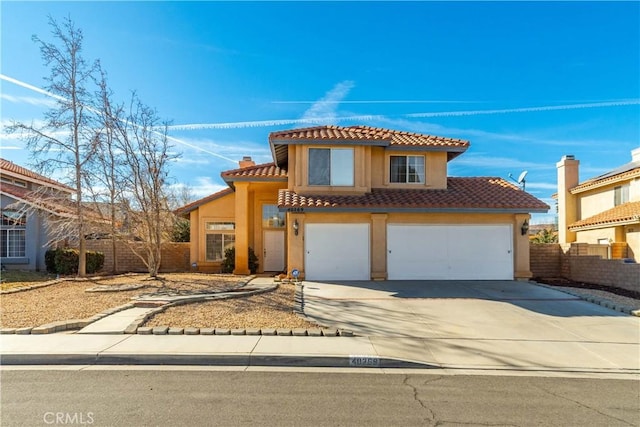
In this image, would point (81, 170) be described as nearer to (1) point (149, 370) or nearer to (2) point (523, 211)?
(1) point (149, 370)

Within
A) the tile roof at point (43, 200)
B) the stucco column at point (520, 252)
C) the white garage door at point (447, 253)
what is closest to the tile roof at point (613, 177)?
the stucco column at point (520, 252)

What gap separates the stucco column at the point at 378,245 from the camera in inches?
556

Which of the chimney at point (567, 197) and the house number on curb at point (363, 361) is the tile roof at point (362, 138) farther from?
the chimney at point (567, 197)

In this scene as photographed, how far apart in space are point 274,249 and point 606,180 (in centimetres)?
1869

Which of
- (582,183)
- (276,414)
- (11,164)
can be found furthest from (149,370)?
(582,183)

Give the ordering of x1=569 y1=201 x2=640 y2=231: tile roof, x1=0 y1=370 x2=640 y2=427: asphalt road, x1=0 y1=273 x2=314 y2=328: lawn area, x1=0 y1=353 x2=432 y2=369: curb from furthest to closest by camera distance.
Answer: x1=569 y1=201 x2=640 y2=231: tile roof → x1=0 y1=273 x2=314 y2=328: lawn area → x1=0 y1=353 x2=432 y2=369: curb → x1=0 y1=370 x2=640 y2=427: asphalt road

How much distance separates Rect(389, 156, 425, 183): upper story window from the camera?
51.6 ft

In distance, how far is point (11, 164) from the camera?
2119 centimetres

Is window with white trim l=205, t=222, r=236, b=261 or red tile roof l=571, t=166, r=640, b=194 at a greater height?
red tile roof l=571, t=166, r=640, b=194

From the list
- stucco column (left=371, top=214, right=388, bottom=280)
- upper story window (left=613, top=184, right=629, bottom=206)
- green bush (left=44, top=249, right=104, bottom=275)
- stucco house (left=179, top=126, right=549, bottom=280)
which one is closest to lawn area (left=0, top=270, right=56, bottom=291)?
green bush (left=44, top=249, right=104, bottom=275)

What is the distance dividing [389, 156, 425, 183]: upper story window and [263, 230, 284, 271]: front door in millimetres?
5879

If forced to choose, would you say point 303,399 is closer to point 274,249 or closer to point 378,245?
point 378,245

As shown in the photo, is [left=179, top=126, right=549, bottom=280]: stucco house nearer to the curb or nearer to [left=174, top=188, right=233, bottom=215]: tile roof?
[left=174, top=188, right=233, bottom=215]: tile roof

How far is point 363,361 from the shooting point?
6.10 metres
